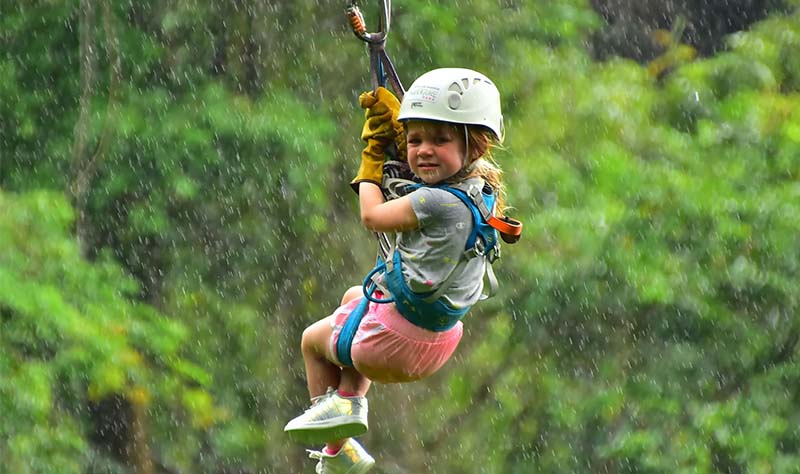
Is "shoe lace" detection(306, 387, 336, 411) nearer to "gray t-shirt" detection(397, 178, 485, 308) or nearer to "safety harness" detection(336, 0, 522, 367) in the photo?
"safety harness" detection(336, 0, 522, 367)

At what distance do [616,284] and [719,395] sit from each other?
126 centimetres

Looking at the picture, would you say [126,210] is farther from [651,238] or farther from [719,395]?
[719,395]

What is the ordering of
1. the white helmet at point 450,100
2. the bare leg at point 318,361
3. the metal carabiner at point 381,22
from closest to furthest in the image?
the white helmet at point 450,100
the metal carabiner at point 381,22
the bare leg at point 318,361

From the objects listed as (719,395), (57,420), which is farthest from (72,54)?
(719,395)

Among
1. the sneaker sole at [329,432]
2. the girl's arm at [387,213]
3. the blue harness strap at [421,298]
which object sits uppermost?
the girl's arm at [387,213]

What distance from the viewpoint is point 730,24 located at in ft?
48.1

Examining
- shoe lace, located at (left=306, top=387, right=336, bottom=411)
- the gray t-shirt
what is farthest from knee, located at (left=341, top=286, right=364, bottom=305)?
the gray t-shirt

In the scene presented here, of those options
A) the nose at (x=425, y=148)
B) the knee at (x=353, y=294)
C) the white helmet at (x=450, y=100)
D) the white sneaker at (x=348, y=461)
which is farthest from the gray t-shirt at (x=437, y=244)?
the white sneaker at (x=348, y=461)

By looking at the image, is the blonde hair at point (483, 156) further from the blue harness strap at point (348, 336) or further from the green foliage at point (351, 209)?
the green foliage at point (351, 209)

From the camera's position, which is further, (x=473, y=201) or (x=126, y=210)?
(x=126, y=210)

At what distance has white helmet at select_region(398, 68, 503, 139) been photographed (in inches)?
184

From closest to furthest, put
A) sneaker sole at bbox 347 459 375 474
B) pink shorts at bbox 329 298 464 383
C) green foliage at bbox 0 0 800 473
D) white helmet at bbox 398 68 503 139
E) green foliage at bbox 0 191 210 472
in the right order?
white helmet at bbox 398 68 503 139 → pink shorts at bbox 329 298 464 383 → sneaker sole at bbox 347 459 375 474 → green foliage at bbox 0 191 210 472 → green foliage at bbox 0 0 800 473

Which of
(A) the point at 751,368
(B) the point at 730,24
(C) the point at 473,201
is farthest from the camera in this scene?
(B) the point at 730,24

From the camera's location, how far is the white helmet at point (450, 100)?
4676 millimetres
